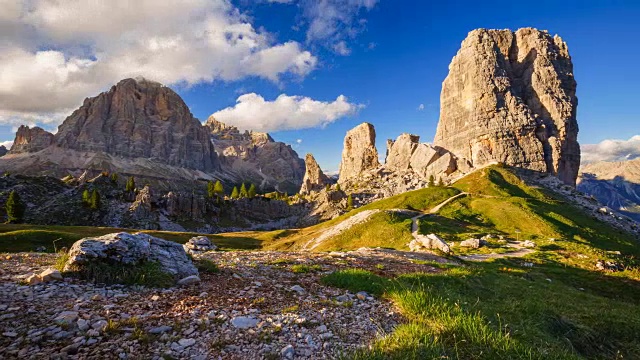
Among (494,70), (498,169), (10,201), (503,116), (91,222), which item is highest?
(494,70)

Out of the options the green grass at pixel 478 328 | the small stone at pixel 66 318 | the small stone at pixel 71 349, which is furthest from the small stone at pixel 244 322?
the small stone at pixel 66 318

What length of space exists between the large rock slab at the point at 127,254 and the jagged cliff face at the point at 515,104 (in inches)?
7303

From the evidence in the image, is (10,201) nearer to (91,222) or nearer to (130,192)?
(91,222)

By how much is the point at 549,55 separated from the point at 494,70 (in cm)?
3538

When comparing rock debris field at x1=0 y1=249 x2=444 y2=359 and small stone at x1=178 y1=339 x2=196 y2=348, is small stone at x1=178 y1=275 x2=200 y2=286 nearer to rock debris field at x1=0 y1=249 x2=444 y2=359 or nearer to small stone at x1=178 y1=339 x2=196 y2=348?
rock debris field at x1=0 y1=249 x2=444 y2=359

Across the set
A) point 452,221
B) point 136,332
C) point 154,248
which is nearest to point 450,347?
point 136,332

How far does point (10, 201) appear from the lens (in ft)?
343

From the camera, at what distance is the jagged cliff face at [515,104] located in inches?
6506

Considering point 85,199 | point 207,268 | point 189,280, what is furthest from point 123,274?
point 85,199

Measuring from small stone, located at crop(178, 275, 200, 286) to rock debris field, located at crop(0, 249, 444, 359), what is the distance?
0.99ft

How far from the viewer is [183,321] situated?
8375 millimetres

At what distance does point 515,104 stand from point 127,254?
20865cm

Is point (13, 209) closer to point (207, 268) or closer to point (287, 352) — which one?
point (207, 268)

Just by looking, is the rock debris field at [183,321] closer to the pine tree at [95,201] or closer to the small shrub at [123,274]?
the small shrub at [123,274]
